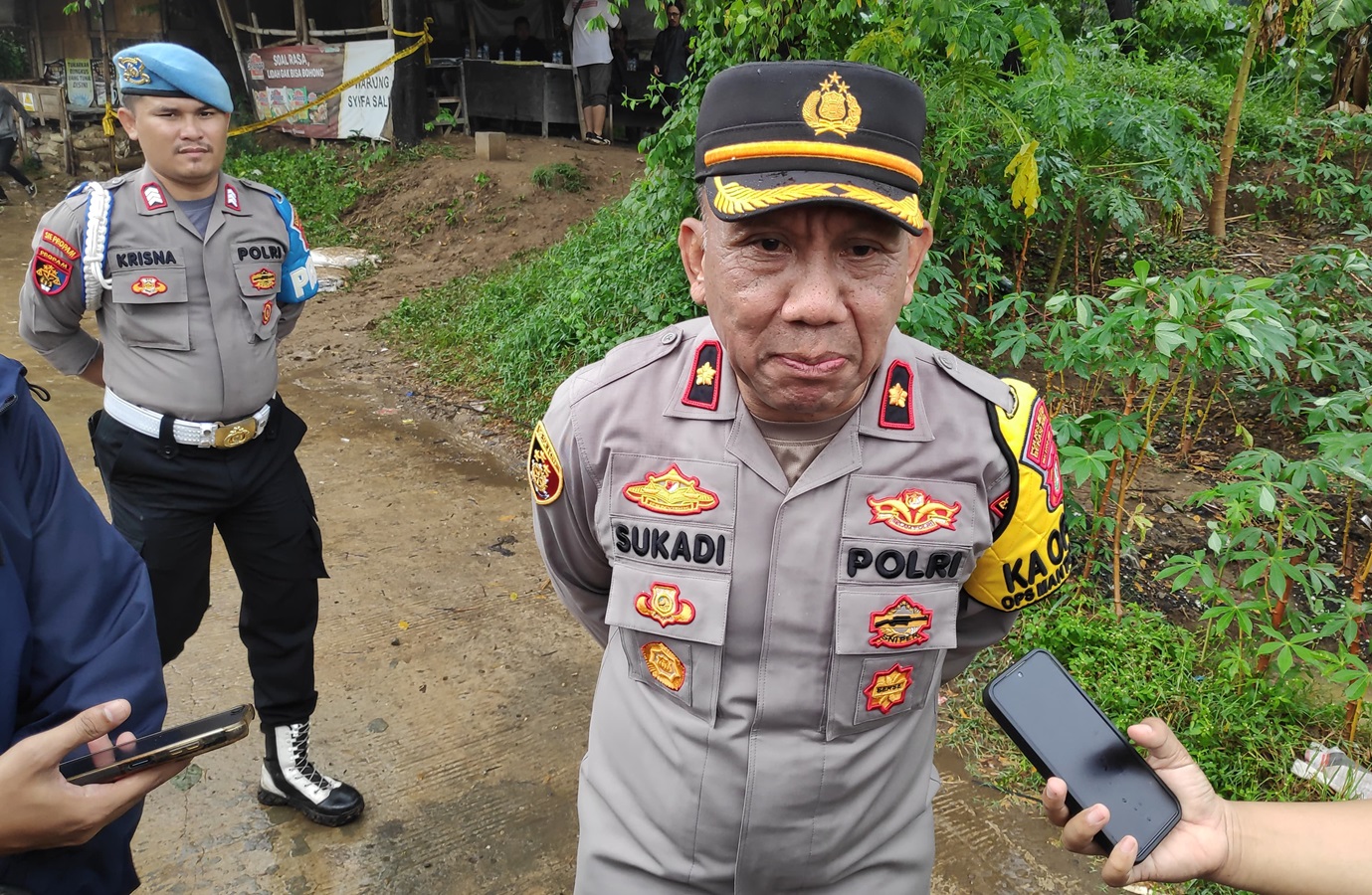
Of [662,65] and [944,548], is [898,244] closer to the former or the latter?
[944,548]

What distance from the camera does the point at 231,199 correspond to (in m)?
2.82

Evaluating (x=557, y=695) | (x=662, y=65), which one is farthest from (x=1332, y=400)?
(x=662, y=65)

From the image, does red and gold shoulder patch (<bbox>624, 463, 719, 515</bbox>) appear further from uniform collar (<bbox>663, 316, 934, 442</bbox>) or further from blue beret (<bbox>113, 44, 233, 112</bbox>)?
blue beret (<bbox>113, 44, 233, 112</bbox>)

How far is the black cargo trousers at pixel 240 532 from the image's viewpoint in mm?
2592

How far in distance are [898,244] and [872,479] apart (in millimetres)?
352

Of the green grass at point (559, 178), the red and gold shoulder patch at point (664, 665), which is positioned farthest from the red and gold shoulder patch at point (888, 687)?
the green grass at point (559, 178)

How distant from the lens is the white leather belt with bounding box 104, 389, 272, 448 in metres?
2.61

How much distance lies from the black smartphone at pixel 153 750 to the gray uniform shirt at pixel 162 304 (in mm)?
1387

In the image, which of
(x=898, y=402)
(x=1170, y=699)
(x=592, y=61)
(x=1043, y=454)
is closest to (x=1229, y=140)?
(x=1170, y=699)

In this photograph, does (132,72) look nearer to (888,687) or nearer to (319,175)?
(888,687)

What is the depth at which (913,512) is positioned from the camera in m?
1.46

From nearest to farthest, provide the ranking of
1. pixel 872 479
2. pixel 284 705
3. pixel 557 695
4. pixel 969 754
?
pixel 872 479, pixel 284 705, pixel 969 754, pixel 557 695

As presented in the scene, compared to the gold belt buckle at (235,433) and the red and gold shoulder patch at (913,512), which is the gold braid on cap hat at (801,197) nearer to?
the red and gold shoulder patch at (913,512)

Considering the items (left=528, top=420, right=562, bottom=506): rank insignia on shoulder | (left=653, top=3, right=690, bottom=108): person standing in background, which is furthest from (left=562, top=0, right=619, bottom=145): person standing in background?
(left=528, top=420, right=562, bottom=506): rank insignia on shoulder
